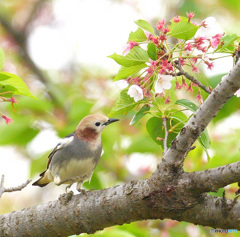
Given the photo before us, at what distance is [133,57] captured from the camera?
286cm

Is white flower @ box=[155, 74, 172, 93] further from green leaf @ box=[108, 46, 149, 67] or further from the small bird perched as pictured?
the small bird perched

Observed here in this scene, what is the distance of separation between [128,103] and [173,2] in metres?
4.49

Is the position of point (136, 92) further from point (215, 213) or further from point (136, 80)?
point (215, 213)

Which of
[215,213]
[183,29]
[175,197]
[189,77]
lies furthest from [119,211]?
[183,29]

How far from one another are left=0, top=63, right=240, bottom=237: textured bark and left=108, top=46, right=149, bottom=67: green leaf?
1.57 ft

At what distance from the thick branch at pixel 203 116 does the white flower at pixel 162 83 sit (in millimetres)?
257

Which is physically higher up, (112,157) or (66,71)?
(66,71)

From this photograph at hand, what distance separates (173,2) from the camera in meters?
7.13

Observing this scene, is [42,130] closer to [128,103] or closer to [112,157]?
[112,157]

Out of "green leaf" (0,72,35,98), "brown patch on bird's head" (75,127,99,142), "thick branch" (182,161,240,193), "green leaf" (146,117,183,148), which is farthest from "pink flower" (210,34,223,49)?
"brown patch on bird's head" (75,127,99,142)

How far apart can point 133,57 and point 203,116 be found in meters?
0.57

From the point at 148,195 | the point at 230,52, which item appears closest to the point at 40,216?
the point at 148,195

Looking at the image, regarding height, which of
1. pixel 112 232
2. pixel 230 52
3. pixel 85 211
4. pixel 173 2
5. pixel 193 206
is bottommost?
pixel 112 232

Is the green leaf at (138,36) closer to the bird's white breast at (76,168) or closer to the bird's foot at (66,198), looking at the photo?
the bird's foot at (66,198)
